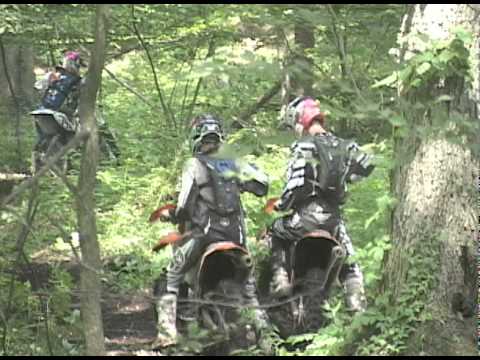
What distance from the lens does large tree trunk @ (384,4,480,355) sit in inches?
193

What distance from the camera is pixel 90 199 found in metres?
4.53

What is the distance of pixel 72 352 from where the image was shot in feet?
18.4

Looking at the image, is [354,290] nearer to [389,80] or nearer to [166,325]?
[166,325]

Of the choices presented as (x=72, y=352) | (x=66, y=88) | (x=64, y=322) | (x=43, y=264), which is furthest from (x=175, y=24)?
(x=72, y=352)

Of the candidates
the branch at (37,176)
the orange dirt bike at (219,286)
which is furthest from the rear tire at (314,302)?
the branch at (37,176)

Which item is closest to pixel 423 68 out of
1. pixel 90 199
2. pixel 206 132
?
pixel 90 199

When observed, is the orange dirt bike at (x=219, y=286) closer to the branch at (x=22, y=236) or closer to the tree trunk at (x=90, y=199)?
the branch at (x=22, y=236)

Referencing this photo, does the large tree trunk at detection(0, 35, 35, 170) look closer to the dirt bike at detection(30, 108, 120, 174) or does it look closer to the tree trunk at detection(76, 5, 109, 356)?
the dirt bike at detection(30, 108, 120, 174)

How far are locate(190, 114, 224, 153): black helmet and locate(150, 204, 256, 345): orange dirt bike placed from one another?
0.55m

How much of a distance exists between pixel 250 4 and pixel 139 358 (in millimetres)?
2909

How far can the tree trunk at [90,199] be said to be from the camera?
14.5 feet

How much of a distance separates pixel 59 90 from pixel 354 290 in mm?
7467

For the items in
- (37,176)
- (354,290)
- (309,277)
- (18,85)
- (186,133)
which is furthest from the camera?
(18,85)

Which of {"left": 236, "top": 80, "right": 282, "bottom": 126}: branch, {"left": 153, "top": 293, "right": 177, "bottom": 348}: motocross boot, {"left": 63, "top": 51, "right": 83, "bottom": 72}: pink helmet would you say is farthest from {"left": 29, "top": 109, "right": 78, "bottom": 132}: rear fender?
{"left": 153, "top": 293, "right": 177, "bottom": 348}: motocross boot
